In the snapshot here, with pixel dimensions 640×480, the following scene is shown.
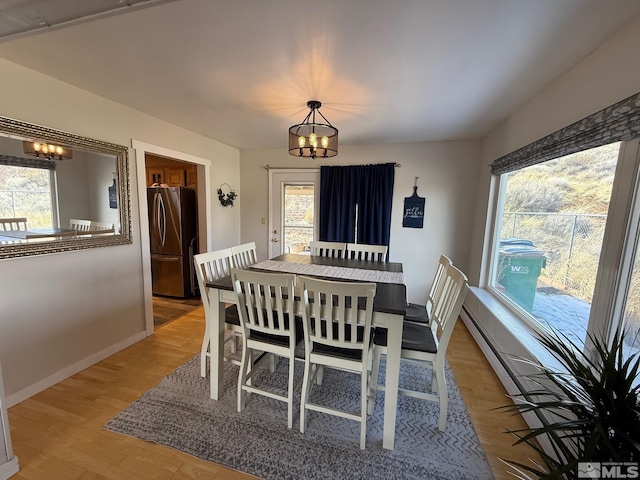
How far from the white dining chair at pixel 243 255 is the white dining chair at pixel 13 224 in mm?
1429

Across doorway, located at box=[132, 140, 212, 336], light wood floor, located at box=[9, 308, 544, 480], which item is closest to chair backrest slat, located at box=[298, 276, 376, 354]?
light wood floor, located at box=[9, 308, 544, 480]

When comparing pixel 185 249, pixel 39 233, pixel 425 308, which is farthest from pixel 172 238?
pixel 425 308

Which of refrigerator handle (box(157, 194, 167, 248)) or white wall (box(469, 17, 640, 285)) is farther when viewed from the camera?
refrigerator handle (box(157, 194, 167, 248))

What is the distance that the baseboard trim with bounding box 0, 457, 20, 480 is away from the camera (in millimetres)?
1360

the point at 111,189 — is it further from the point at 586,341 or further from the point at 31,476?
the point at 586,341

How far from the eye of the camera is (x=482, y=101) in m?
2.27

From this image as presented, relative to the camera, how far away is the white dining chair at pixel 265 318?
1578mm

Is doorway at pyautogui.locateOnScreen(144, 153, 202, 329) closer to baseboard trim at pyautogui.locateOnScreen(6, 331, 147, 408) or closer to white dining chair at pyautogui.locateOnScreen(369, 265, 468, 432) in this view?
baseboard trim at pyautogui.locateOnScreen(6, 331, 147, 408)

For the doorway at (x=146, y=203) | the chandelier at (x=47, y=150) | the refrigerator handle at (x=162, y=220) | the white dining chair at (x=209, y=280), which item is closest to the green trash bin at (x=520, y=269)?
the white dining chair at (x=209, y=280)

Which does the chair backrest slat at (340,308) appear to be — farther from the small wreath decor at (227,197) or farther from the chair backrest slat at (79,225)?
the small wreath decor at (227,197)

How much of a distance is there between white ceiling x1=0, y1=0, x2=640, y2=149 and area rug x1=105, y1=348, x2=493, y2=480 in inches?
84.1

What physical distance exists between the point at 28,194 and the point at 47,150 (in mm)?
359

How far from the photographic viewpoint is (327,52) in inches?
62.0

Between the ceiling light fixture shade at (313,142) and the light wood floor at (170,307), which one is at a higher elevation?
the ceiling light fixture shade at (313,142)
